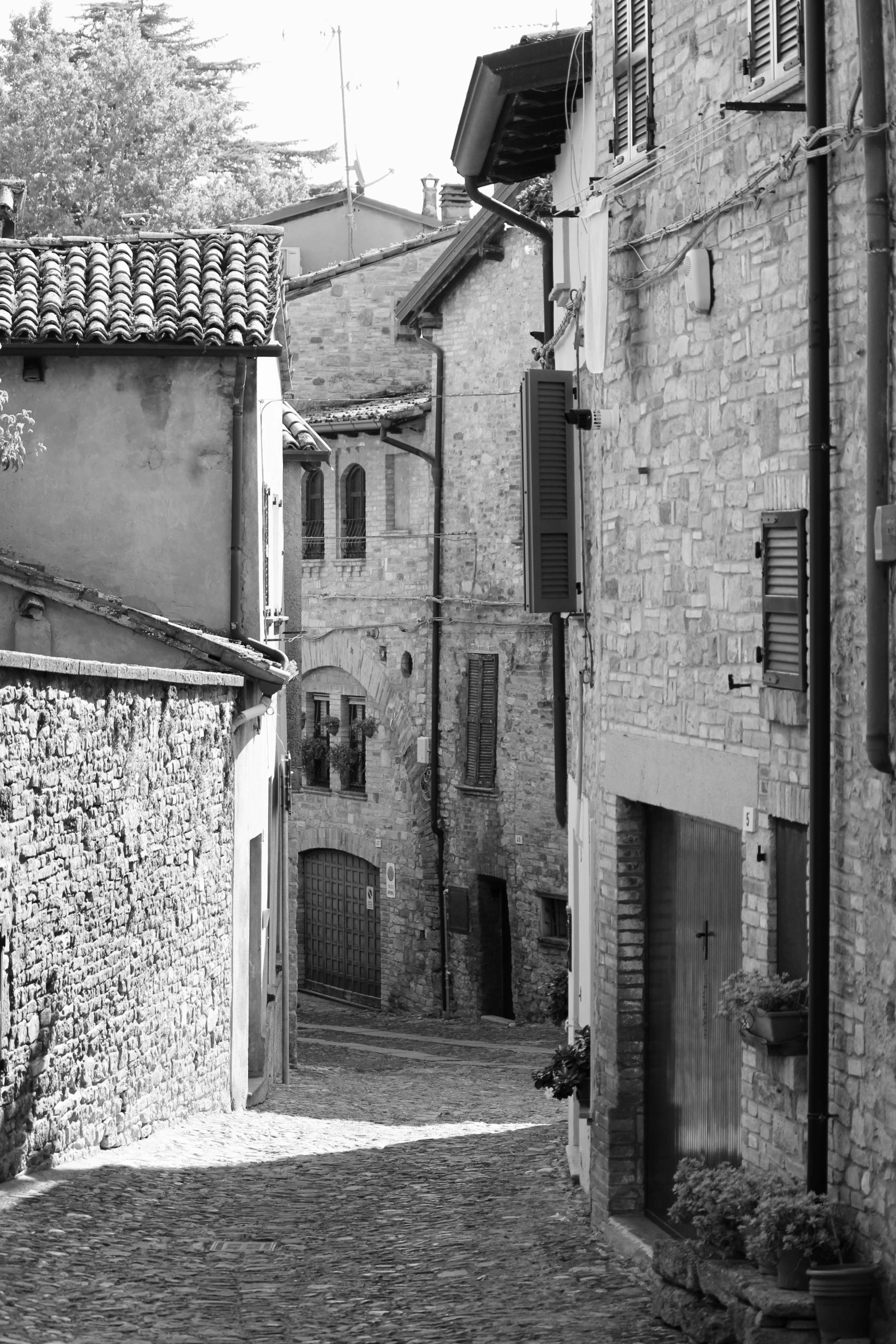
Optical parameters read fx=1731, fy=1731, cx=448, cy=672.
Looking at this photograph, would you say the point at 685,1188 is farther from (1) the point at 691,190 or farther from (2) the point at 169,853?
(2) the point at 169,853

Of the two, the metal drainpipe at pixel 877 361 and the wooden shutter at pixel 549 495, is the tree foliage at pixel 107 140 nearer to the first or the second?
the wooden shutter at pixel 549 495

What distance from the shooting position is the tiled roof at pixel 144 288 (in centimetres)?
1473

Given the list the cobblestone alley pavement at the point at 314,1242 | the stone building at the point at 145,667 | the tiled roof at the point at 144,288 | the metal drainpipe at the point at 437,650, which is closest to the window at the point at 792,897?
the cobblestone alley pavement at the point at 314,1242

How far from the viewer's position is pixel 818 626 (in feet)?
21.2

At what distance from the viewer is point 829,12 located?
6500mm

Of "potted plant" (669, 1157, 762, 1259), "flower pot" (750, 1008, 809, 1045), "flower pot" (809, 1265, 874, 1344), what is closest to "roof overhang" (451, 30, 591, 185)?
"flower pot" (750, 1008, 809, 1045)

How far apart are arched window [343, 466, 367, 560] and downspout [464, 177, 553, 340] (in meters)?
12.5

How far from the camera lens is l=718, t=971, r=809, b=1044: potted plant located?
6.61m

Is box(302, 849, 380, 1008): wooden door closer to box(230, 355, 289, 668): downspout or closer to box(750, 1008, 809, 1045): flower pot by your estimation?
box(230, 355, 289, 668): downspout

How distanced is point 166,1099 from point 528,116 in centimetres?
687

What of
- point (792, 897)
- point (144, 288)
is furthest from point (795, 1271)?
point (144, 288)

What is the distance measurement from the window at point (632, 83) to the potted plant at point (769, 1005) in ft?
14.0

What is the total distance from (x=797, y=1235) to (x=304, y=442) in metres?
14.3

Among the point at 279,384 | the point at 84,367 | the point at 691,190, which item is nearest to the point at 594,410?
the point at 691,190
